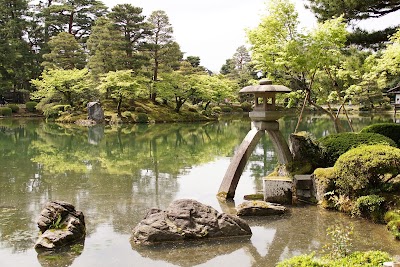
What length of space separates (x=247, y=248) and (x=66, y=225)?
9.75 ft

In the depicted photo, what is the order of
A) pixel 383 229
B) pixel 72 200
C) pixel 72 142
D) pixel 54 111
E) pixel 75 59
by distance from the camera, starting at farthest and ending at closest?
pixel 75 59
pixel 54 111
pixel 72 142
pixel 72 200
pixel 383 229

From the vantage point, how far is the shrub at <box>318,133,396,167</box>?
30.8 ft

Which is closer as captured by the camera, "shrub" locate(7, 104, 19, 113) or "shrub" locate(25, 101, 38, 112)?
"shrub" locate(7, 104, 19, 113)

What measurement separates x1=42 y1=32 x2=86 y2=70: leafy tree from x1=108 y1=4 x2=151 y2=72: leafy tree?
18.6 ft

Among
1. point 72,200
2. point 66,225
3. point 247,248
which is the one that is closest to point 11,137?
point 72,200

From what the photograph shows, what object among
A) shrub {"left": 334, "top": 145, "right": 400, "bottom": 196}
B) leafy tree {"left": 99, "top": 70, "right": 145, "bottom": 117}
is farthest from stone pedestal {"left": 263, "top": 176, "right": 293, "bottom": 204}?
leafy tree {"left": 99, "top": 70, "right": 145, "bottom": 117}

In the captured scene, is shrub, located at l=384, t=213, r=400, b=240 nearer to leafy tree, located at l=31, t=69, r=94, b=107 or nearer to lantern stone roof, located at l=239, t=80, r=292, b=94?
lantern stone roof, located at l=239, t=80, r=292, b=94

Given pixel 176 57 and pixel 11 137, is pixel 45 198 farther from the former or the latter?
pixel 176 57

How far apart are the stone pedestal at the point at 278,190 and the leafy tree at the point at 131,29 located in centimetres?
2837

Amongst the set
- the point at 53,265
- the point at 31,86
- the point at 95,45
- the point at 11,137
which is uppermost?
the point at 95,45

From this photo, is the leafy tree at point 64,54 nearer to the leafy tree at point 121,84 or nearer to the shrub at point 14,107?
the shrub at point 14,107

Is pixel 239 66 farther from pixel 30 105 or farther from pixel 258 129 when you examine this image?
pixel 258 129

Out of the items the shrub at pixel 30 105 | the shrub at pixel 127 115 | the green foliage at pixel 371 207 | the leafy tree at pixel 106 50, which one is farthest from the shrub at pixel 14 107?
the green foliage at pixel 371 207

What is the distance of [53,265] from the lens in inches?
226
